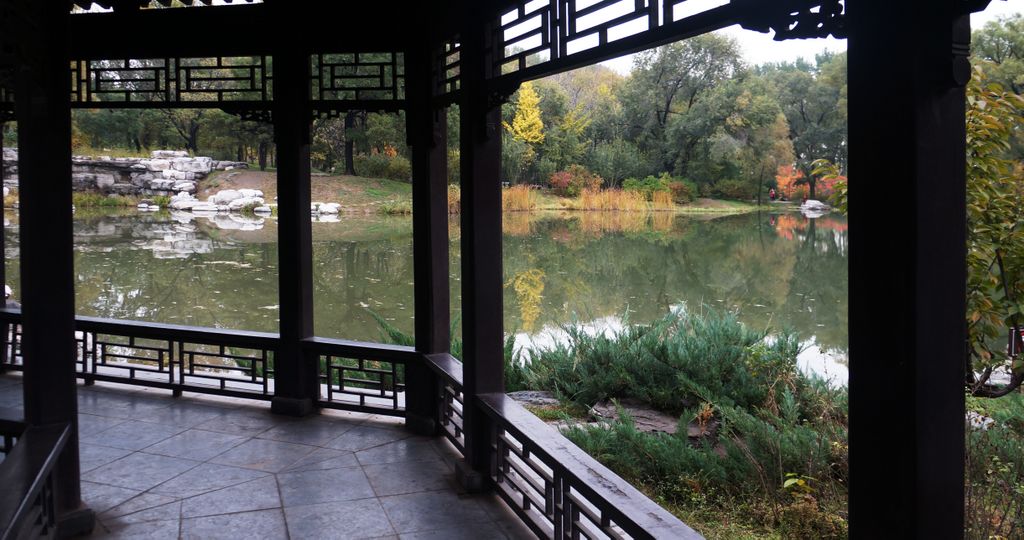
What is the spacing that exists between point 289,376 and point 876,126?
4.03 metres

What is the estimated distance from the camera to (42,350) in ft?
9.45

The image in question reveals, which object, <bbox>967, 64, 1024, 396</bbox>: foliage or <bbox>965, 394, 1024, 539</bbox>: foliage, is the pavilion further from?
<bbox>967, 64, 1024, 396</bbox>: foliage

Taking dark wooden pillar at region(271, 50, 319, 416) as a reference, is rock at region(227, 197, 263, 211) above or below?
above

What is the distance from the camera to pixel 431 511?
3.37 m

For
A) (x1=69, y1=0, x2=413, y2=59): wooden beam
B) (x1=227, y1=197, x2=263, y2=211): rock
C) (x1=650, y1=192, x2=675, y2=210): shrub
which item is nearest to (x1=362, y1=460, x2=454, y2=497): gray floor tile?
(x1=69, y1=0, x2=413, y2=59): wooden beam

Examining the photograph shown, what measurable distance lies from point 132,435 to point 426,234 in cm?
191

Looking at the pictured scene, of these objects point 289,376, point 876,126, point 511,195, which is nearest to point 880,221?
point 876,126

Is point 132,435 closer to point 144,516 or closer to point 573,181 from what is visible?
point 144,516

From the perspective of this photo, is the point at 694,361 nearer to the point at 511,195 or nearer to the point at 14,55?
the point at 14,55

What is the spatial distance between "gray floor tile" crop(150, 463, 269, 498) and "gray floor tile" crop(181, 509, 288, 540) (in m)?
0.32

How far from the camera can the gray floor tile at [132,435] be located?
421 cm

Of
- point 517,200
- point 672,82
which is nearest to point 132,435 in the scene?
point 517,200

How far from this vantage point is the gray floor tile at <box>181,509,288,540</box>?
10.2 ft

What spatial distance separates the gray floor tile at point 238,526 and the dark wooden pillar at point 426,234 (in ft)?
4.02
